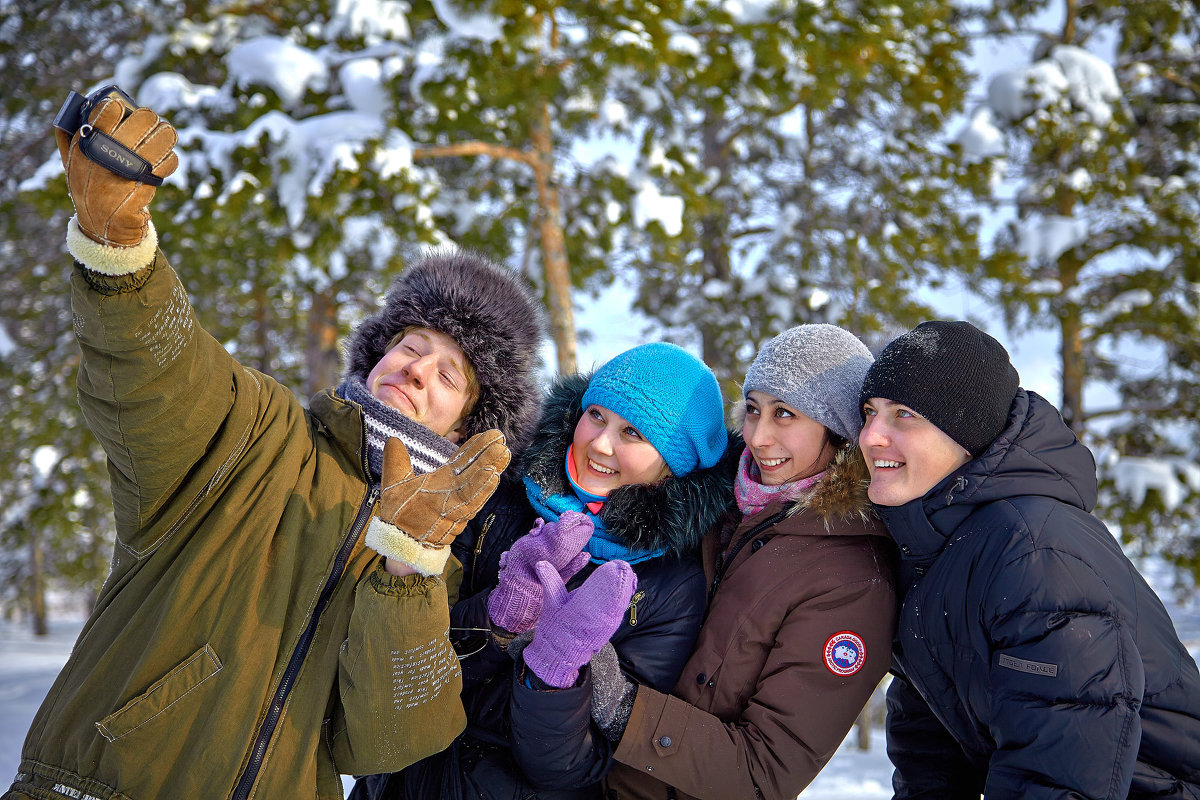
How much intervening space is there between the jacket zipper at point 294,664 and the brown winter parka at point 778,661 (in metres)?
0.88

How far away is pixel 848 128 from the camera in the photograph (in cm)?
995

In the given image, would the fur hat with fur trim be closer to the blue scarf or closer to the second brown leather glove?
the blue scarf

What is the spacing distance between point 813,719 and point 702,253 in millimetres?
8381

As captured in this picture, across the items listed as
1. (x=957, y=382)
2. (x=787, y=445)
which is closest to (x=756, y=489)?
(x=787, y=445)

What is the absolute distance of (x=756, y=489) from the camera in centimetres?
253

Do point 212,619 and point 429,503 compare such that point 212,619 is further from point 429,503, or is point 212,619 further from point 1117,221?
point 1117,221

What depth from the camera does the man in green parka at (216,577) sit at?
161cm

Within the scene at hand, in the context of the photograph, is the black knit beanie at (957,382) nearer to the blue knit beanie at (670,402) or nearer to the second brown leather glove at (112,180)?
the blue knit beanie at (670,402)

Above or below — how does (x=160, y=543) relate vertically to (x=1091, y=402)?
above

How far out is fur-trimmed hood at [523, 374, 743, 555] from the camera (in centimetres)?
247

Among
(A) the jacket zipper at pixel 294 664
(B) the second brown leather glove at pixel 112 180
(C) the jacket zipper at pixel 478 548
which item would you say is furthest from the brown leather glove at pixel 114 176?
(C) the jacket zipper at pixel 478 548

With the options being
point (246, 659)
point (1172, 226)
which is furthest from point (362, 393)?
point (1172, 226)

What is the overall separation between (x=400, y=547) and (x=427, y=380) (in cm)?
89

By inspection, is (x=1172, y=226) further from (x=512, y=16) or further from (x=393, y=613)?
(x=393, y=613)
